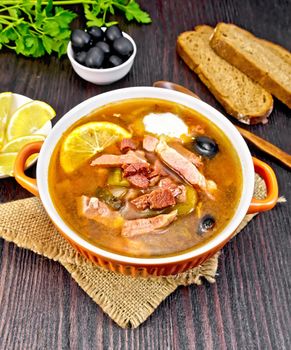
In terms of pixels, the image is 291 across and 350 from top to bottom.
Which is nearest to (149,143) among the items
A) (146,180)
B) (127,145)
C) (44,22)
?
(127,145)

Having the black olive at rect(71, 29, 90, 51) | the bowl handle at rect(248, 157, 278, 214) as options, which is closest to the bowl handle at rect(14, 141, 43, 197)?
the bowl handle at rect(248, 157, 278, 214)

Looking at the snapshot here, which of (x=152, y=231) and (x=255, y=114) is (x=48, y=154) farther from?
(x=255, y=114)

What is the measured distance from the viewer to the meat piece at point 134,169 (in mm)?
1823

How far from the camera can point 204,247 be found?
64.6 inches

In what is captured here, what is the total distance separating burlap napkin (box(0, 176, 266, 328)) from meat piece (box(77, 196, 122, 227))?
0.82 feet

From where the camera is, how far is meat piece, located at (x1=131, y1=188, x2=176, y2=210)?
68.8 inches

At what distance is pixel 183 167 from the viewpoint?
186cm

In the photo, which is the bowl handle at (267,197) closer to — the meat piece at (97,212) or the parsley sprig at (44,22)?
the meat piece at (97,212)

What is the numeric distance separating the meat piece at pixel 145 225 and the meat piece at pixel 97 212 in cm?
5

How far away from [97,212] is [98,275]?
0.30 meters

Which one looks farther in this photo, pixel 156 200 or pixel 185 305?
pixel 185 305

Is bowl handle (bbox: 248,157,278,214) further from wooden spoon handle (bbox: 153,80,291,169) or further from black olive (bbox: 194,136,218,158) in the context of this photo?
wooden spoon handle (bbox: 153,80,291,169)

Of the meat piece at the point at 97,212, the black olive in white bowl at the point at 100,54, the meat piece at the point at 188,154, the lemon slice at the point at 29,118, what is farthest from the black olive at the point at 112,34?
the meat piece at the point at 97,212

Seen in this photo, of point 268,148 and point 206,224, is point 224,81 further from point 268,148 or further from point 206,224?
point 206,224
